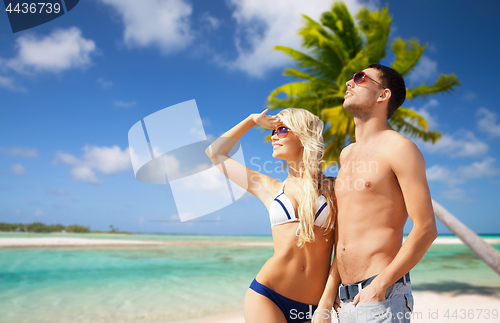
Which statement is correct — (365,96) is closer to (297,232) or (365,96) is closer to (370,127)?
(370,127)

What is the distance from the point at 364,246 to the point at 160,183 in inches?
121

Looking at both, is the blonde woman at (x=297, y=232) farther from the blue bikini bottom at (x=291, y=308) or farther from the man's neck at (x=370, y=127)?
the man's neck at (x=370, y=127)

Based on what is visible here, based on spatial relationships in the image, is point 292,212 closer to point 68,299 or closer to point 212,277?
point 68,299

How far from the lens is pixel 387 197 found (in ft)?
6.93

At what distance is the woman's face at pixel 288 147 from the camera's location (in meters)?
2.87

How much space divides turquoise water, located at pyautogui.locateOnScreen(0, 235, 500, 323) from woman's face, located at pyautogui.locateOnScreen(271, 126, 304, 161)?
9528 mm

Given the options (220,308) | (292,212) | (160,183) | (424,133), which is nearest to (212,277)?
(220,308)

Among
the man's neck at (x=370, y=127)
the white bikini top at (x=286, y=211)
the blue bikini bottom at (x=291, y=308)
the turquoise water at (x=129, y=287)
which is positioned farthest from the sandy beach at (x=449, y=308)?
the man's neck at (x=370, y=127)

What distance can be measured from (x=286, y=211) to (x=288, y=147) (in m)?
0.61

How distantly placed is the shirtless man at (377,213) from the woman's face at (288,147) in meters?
0.49

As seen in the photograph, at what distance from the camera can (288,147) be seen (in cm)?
287

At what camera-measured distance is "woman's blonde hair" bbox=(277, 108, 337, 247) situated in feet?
8.18

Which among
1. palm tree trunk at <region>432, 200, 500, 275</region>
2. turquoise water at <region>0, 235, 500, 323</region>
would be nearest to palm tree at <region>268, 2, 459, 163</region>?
palm tree trunk at <region>432, 200, 500, 275</region>

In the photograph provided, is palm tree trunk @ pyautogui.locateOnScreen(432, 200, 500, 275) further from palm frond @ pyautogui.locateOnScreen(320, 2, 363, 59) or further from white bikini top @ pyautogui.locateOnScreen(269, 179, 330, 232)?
white bikini top @ pyautogui.locateOnScreen(269, 179, 330, 232)
